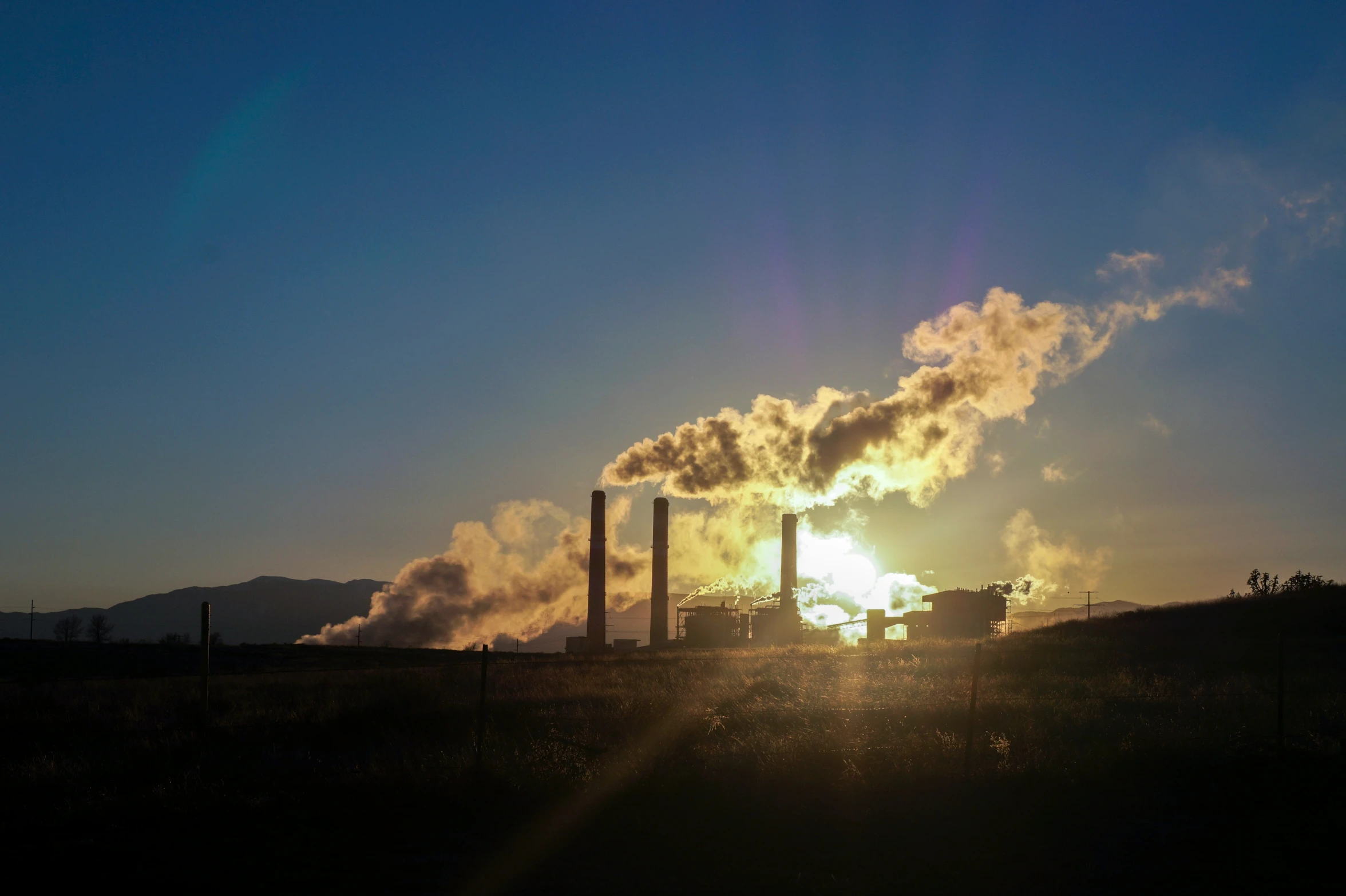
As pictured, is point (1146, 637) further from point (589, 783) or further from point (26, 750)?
point (26, 750)

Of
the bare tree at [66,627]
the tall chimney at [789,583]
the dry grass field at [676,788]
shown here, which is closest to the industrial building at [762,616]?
the tall chimney at [789,583]

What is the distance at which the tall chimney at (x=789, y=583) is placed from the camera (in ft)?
203

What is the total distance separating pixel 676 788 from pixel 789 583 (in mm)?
51600

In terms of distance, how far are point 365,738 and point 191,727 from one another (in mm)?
2763

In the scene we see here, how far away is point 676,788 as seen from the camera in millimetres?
11227

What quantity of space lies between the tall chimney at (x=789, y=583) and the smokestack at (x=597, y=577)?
38.5ft

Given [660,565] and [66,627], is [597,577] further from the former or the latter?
[66,627]

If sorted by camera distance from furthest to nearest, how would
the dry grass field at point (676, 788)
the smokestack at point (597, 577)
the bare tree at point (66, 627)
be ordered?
the bare tree at point (66, 627) → the smokestack at point (597, 577) → the dry grass field at point (676, 788)

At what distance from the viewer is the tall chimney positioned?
61.9 metres

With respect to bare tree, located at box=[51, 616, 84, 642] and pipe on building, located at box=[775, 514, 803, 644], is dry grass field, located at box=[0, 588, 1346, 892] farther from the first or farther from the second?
bare tree, located at box=[51, 616, 84, 642]

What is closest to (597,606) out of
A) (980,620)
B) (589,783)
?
(980,620)

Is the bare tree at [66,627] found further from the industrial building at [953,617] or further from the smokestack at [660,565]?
the industrial building at [953,617]

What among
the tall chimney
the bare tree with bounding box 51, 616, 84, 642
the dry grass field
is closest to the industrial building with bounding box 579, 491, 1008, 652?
the tall chimney

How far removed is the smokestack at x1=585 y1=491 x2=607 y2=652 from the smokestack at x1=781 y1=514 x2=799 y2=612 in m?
11.8
